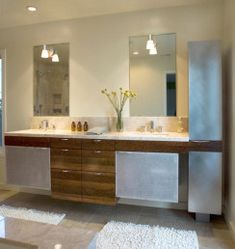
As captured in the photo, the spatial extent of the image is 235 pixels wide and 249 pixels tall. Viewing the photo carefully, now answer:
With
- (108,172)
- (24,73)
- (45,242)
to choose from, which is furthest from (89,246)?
(24,73)

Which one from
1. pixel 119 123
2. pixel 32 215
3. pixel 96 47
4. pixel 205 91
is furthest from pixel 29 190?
pixel 205 91

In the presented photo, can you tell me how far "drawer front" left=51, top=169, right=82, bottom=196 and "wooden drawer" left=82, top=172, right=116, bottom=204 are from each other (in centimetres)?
8

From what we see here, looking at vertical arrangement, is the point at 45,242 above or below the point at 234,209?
above

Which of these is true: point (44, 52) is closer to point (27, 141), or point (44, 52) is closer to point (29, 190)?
point (27, 141)

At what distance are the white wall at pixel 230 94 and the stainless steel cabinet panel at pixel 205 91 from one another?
0.13 metres

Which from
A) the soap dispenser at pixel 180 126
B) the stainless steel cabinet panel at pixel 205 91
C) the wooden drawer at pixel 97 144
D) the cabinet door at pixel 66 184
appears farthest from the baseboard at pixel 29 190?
the stainless steel cabinet panel at pixel 205 91

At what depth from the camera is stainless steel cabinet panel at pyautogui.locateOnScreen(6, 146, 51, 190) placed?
322cm

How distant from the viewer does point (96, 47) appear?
3594 millimetres

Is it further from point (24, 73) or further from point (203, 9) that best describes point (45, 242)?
point (24, 73)

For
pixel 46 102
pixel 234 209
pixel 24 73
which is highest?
pixel 24 73

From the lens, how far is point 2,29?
161 inches

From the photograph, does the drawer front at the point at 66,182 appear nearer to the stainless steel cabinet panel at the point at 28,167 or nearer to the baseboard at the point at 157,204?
the stainless steel cabinet panel at the point at 28,167

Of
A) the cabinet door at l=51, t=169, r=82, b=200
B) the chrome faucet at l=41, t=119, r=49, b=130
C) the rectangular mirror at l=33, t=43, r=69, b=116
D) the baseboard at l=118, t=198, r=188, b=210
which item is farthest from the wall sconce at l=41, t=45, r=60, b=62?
the baseboard at l=118, t=198, r=188, b=210

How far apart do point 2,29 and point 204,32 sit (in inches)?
120
